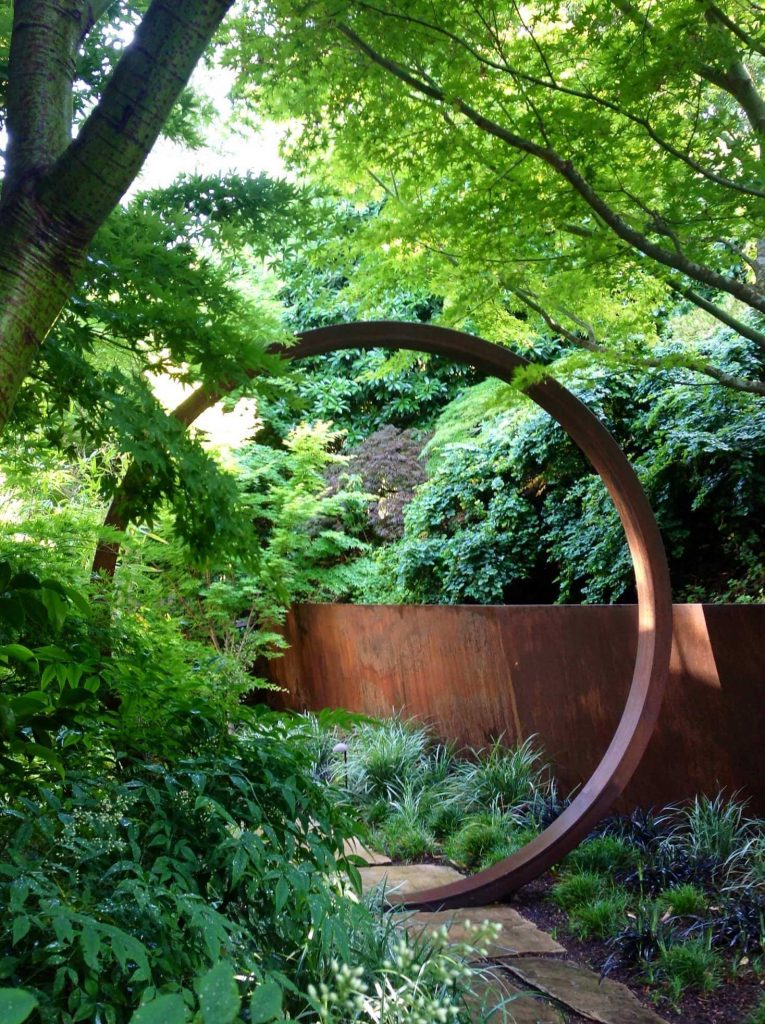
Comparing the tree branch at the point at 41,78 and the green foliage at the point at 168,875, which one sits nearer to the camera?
the green foliage at the point at 168,875

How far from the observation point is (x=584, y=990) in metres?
3.11

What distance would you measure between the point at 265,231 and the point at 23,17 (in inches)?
36.5

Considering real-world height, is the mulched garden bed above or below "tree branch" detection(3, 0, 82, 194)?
below

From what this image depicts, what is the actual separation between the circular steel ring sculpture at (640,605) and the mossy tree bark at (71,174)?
86.9 inches

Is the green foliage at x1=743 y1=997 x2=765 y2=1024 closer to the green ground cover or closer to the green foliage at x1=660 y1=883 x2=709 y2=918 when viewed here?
the green ground cover

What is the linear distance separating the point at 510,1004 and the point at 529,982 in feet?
0.91

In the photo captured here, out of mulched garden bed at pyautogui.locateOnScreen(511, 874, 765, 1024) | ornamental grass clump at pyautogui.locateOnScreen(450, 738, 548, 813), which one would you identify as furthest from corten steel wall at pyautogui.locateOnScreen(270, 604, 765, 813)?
mulched garden bed at pyautogui.locateOnScreen(511, 874, 765, 1024)

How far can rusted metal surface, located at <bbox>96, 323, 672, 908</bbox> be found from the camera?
396 cm


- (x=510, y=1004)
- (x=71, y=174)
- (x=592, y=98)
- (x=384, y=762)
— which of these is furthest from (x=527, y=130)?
(x=384, y=762)

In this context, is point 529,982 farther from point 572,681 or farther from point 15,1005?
point 15,1005

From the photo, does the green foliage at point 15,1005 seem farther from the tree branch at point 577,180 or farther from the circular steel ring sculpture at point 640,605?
the circular steel ring sculpture at point 640,605

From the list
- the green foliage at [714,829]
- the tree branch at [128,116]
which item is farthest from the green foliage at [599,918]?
the tree branch at [128,116]

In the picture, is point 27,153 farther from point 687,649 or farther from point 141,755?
point 687,649

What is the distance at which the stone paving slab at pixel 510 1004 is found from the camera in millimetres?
2740
